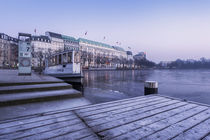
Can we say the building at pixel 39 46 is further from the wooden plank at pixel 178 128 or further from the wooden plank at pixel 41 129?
the wooden plank at pixel 178 128

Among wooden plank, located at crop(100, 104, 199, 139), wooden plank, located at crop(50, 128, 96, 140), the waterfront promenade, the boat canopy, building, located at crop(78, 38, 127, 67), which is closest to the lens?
wooden plank, located at crop(50, 128, 96, 140)

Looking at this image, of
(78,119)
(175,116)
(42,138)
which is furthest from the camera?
(175,116)

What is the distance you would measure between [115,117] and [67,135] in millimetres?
1135

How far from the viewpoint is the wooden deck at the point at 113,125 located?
1892 millimetres

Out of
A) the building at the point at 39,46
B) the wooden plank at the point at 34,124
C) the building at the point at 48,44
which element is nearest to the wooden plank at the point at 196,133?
the wooden plank at the point at 34,124

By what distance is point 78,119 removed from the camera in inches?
97.9

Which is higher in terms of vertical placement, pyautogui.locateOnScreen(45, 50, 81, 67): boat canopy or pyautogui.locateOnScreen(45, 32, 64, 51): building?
pyautogui.locateOnScreen(45, 32, 64, 51): building

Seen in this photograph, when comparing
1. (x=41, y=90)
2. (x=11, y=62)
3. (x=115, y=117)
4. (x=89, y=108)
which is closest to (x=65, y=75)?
(x=41, y=90)

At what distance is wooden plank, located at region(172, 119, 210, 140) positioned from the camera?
187 cm

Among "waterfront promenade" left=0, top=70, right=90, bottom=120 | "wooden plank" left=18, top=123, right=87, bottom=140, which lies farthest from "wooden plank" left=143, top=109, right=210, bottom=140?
"waterfront promenade" left=0, top=70, right=90, bottom=120

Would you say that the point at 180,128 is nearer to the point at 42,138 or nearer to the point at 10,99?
the point at 42,138

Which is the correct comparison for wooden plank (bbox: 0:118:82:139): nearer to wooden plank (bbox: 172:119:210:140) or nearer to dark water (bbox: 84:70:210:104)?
wooden plank (bbox: 172:119:210:140)

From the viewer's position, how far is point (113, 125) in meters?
2.24

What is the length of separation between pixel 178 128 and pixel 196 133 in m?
0.26
